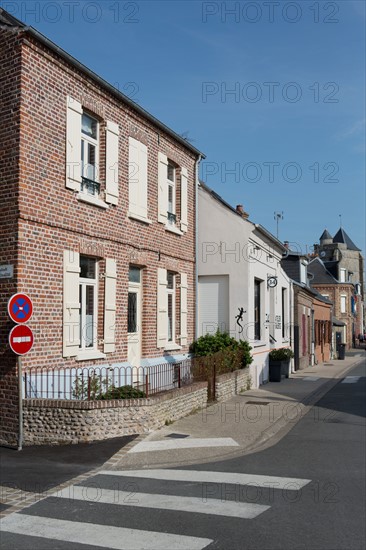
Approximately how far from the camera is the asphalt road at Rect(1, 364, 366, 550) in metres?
5.40

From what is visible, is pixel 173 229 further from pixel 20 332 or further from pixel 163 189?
pixel 20 332

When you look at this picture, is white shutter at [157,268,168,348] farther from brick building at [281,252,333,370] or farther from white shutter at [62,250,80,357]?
brick building at [281,252,333,370]

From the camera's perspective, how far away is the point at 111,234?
510 inches

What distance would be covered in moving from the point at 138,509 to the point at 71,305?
5.57 m

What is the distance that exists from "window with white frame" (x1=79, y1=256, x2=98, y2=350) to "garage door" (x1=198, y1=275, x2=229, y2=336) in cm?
621

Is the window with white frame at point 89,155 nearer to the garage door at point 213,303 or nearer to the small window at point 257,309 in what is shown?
the garage door at point 213,303

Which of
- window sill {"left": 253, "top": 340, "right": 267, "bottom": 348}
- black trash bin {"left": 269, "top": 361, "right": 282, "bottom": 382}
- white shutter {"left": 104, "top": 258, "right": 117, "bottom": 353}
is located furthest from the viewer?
black trash bin {"left": 269, "top": 361, "right": 282, "bottom": 382}

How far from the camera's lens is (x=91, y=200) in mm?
12211

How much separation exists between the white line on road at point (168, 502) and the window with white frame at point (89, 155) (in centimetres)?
670

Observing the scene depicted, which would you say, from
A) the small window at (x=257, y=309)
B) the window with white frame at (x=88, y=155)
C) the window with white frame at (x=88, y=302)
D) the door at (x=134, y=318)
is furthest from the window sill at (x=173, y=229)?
the small window at (x=257, y=309)

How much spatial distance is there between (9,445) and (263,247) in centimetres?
1217

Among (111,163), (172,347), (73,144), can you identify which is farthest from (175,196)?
(73,144)

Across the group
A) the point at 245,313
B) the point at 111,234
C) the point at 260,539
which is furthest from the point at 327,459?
the point at 245,313

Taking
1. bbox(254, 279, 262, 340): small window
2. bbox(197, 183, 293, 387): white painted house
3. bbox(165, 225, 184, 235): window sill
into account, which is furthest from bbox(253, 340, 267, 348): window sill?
bbox(165, 225, 184, 235): window sill
